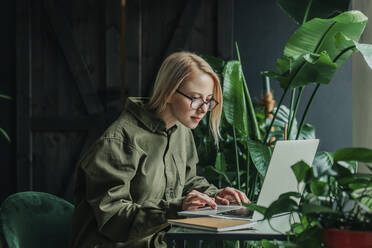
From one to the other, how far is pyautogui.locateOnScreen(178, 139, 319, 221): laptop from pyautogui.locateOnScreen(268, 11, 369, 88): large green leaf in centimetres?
80

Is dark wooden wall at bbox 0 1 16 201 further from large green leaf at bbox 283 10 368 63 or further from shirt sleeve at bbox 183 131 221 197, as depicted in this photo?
large green leaf at bbox 283 10 368 63

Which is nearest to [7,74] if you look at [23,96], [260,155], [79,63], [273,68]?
[23,96]

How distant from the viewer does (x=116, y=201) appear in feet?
6.59

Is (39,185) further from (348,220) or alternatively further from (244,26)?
(348,220)

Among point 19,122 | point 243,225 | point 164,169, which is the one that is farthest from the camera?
point 19,122

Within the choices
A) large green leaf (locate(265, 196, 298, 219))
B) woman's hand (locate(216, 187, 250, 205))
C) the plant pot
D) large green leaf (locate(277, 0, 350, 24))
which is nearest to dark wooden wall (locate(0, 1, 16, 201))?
large green leaf (locate(277, 0, 350, 24))

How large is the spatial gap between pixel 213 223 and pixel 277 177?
0.88 feet

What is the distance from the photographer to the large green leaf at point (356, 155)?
139cm

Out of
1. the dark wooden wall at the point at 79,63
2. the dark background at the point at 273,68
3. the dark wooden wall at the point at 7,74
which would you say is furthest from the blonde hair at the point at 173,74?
the dark wooden wall at the point at 7,74

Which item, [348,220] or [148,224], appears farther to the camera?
[148,224]

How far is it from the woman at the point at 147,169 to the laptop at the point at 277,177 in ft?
0.20

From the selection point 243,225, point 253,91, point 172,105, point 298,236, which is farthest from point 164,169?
point 253,91

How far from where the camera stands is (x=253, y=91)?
5.07m

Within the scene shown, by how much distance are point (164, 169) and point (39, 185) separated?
305 cm
